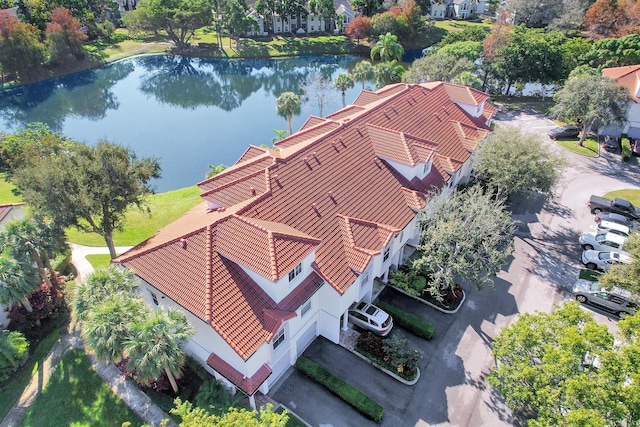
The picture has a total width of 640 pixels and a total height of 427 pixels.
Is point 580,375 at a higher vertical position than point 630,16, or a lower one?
lower

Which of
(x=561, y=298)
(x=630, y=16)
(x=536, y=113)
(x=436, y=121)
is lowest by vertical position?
(x=561, y=298)

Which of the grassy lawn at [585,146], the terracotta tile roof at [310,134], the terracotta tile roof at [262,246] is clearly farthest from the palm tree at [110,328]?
the grassy lawn at [585,146]

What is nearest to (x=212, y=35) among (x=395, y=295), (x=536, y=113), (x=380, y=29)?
(x=380, y=29)

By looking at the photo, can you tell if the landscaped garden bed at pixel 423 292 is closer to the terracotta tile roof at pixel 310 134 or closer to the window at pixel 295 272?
the window at pixel 295 272

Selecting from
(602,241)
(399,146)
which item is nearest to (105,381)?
(399,146)

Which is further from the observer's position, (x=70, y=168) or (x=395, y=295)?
(x=395, y=295)

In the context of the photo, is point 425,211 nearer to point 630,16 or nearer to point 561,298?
point 561,298
